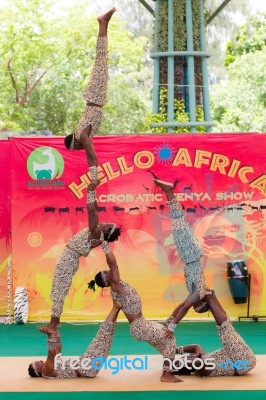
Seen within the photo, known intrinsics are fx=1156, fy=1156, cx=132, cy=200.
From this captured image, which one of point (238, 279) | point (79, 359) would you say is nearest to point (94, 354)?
point (79, 359)

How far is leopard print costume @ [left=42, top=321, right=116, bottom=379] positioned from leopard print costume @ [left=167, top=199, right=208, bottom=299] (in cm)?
71

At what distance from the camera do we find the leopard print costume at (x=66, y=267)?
29.4 feet

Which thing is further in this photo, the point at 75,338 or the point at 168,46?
the point at 168,46

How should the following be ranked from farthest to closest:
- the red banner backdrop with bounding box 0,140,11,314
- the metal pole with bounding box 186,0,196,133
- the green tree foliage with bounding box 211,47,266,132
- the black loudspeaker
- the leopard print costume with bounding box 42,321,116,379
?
the green tree foliage with bounding box 211,47,266,132 < the metal pole with bounding box 186,0,196,133 < the red banner backdrop with bounding box 0,140,11,314 < the black loudspeaker < the leopard print costume with bounding box 42,321,116,379

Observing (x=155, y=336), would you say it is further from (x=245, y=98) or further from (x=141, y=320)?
(x=245, y=98)

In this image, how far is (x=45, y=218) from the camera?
13.4m

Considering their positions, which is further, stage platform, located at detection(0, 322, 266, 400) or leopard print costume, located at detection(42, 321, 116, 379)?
leopard print costume, located at detection(42, 321, 116, 379)

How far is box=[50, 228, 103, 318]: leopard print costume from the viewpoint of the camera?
8953 millimetres

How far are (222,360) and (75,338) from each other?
3361 millimetres

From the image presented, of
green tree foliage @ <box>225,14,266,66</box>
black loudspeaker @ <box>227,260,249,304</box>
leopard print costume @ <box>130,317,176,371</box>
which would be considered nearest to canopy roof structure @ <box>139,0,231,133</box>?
black loudspeaker @ <box>227,260,249,304</box>

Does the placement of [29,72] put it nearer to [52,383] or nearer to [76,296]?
[76,296]

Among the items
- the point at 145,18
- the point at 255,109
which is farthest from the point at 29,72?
the point at 255,109

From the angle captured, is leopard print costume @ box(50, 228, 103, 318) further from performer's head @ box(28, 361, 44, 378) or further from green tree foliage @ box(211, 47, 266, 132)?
green tree foliage @ box(211, 47, 266, 132)

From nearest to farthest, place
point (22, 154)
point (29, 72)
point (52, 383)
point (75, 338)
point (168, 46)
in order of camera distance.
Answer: point (52, 383) → point (75, 338) → point (22, 154) → point (168, 46) → point (29, 72)
